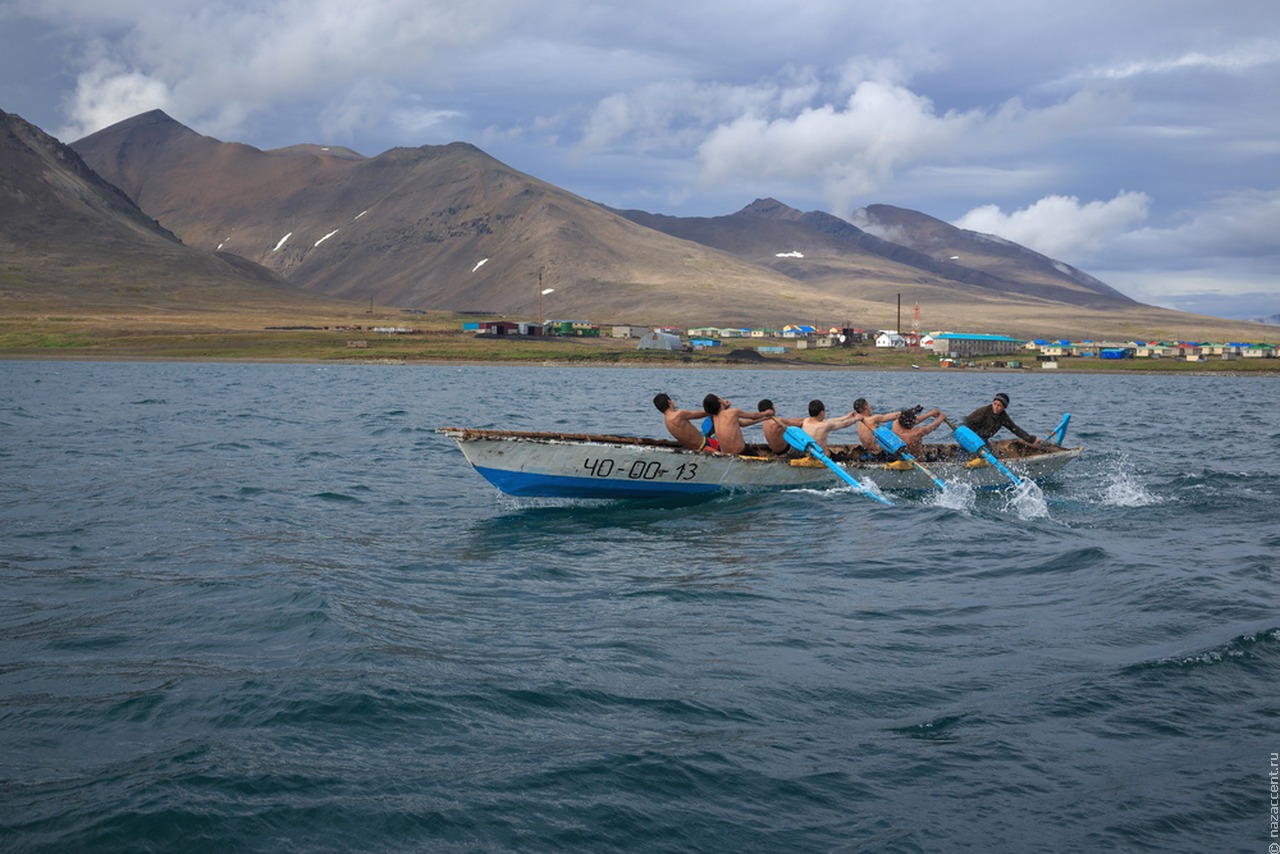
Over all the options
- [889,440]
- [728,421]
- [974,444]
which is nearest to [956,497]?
[974,444]

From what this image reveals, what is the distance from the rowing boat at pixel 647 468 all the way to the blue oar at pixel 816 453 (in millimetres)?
282

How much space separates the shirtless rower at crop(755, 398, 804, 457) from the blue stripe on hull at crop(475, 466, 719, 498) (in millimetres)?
2393

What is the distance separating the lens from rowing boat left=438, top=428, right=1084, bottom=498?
2094cm

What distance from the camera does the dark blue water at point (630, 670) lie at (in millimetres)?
8156

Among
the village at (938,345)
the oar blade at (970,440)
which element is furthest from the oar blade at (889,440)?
the village at (938,345)

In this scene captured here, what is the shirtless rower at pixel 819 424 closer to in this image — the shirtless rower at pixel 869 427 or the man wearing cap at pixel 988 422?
the shirtless rower at pixel 869 427

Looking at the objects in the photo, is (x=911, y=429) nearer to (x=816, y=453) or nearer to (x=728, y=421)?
(x=816, y=453)

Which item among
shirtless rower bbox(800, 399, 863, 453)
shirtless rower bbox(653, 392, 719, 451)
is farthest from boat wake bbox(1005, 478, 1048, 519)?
shirtless rower bbox(653, 392, 719, 451)

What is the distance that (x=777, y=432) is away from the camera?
23.8 meters

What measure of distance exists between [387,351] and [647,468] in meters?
103

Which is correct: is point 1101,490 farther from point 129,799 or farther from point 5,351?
point 5,351

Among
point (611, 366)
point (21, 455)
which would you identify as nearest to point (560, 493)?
point (21, 455)

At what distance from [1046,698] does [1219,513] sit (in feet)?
46.5

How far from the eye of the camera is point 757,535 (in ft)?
63.6
